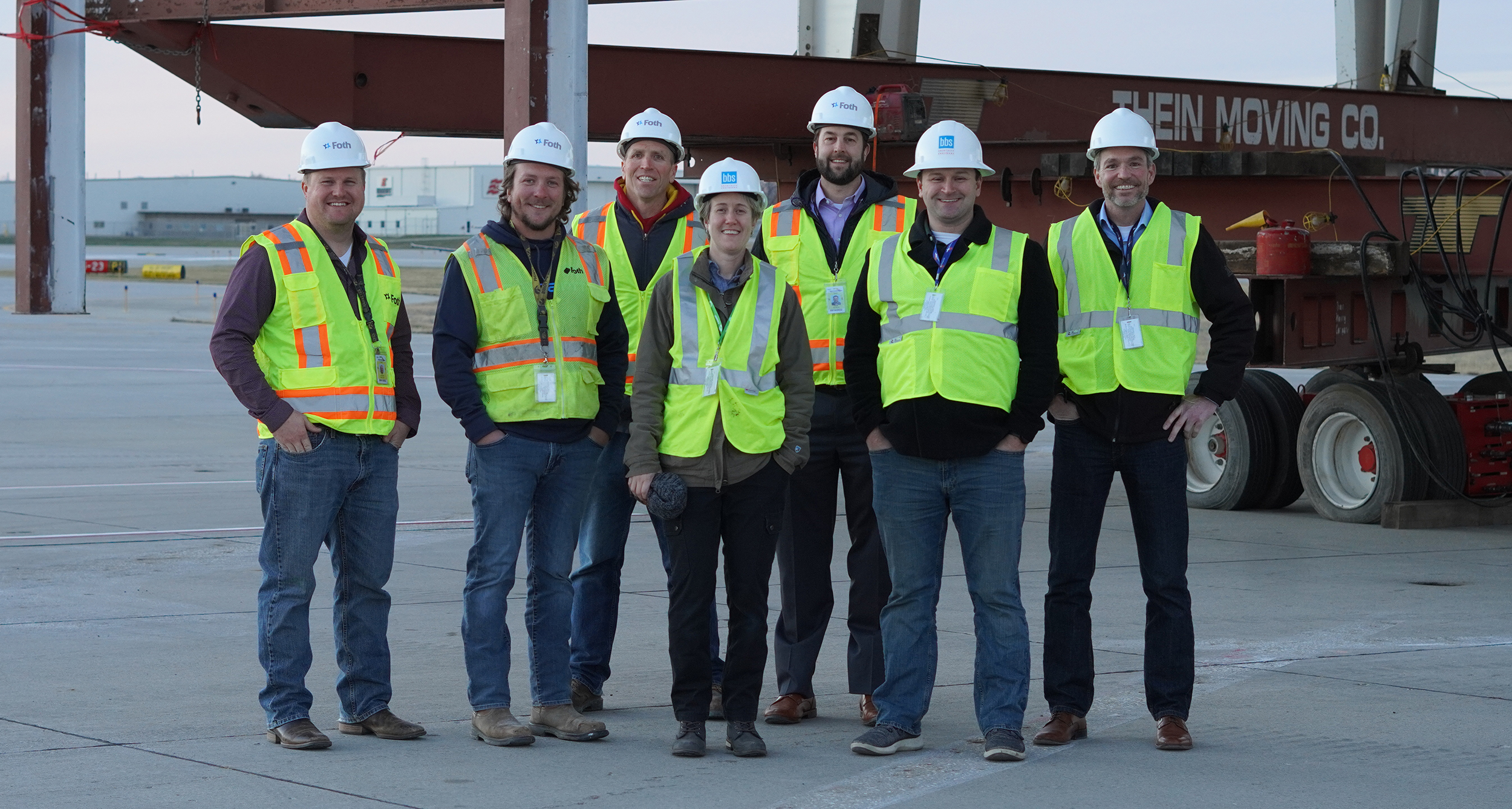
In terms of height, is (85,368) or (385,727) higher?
(85,368)

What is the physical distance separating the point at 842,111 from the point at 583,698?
2313 millimetres

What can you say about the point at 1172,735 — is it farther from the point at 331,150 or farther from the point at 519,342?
the point at 331,150

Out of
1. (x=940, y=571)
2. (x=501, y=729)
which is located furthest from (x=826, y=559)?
(x=501, y=729)

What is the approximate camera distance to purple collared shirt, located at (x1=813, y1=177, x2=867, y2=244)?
6.20 m

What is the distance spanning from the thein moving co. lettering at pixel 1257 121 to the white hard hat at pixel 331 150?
29.6ft

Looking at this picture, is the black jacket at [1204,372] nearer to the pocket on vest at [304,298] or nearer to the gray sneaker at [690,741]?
the gray sneaker at [690,741]

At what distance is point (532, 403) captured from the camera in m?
5.68

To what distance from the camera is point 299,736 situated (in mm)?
5508

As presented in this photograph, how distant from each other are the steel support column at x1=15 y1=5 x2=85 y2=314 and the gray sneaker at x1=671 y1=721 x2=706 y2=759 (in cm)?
792

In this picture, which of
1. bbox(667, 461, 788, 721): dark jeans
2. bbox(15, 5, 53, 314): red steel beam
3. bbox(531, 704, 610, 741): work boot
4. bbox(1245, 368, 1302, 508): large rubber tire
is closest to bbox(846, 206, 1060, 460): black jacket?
bbox(667, 461, 788, 721): dark jeans

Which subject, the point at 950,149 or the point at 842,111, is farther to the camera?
the point at 842,111

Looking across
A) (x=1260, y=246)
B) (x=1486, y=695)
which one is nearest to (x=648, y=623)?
(x=1486, y=695)

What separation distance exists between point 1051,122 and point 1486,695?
780cm

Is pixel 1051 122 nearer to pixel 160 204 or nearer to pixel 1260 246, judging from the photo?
pixel 1260 246
